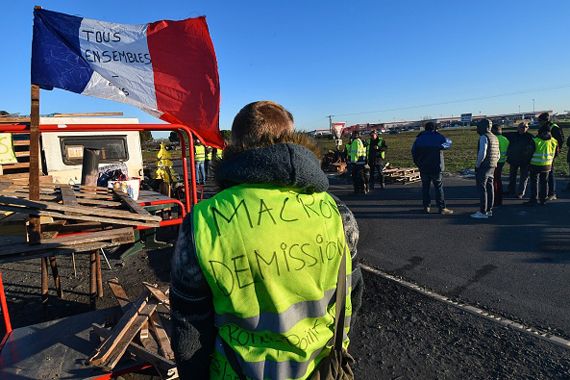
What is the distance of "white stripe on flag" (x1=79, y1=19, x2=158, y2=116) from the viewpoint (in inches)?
125

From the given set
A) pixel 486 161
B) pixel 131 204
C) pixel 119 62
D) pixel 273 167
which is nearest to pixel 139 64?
pixel 119 62

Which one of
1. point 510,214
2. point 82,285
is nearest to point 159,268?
point 82,285

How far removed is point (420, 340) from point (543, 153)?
24.0 feet

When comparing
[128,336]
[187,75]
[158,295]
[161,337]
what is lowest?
[161,337]

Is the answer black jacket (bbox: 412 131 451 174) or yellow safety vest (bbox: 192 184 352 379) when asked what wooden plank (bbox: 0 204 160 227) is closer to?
yellow safety vest (bbox: 192 184 352 379)

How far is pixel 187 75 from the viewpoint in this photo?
3445 mm

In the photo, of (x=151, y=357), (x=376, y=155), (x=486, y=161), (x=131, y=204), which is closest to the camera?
(x=151, y=357)

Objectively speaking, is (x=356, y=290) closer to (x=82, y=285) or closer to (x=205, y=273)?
(x=205, y=273)

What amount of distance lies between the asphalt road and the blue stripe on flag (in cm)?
464

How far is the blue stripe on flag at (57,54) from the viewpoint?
299 centimetres

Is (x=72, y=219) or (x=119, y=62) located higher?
(x=119, y=62)

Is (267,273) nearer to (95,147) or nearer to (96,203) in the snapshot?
(96,203)

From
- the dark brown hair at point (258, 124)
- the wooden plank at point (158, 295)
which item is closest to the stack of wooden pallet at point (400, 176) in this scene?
the wooden plank at point (158, 295)

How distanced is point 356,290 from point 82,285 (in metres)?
5.21
